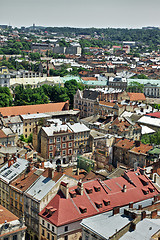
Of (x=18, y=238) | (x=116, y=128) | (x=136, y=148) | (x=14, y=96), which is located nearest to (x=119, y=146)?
(x=136, y=148)

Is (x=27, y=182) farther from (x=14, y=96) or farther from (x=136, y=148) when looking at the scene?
(x=14, y=96)

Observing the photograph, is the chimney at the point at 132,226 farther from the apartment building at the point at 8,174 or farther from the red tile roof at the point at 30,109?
the red tile roof at the point at 30,109

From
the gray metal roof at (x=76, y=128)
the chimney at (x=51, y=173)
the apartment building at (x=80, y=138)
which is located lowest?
the apartment building at (x=80, y=138)

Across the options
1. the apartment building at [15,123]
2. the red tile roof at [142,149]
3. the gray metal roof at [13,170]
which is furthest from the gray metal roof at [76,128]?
the gray metal roof at [13,170]

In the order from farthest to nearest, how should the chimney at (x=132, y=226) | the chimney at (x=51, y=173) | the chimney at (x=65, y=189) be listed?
the chimney at (x=51, y=173) → the chimney at (x=65, y=189) → the chimney at (x=132, y=226)

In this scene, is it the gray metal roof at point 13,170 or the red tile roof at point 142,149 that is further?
the red tile roof at point 142,149

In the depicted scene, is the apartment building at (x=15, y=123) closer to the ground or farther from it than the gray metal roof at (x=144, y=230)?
closer to the ground

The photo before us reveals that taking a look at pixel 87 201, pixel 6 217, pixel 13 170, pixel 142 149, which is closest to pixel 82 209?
pixel 87 201
